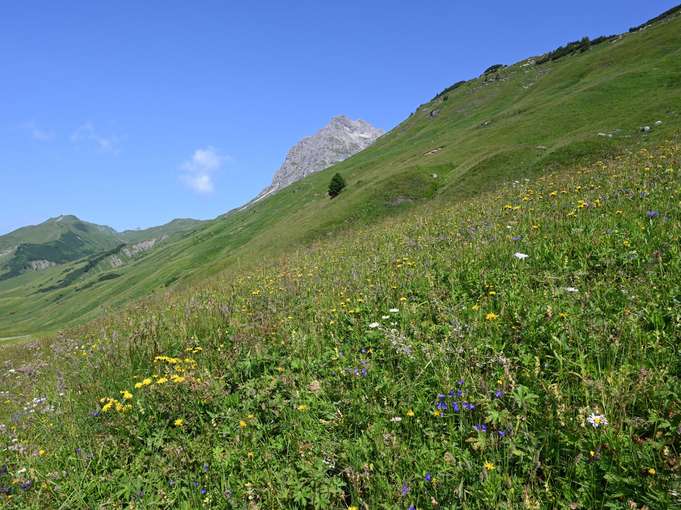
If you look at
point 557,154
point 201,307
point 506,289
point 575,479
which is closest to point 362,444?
point 575,479

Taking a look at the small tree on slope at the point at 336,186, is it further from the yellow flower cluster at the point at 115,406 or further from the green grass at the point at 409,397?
the yellow flower cluster at the point at 115,406

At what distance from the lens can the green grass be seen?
10.5 feet

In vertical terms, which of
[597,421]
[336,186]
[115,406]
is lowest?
[597,421]

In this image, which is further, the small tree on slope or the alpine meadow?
the small tree on slope

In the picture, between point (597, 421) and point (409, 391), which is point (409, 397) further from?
point (597, 421)

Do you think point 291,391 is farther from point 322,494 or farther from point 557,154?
point 557,154

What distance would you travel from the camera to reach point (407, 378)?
4.42m

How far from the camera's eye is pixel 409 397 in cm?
413

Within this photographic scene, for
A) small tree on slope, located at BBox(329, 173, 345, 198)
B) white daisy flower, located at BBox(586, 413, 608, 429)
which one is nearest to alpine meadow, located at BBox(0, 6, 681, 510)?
white daisy flower, located at BBox(586, 413, 608, 429)

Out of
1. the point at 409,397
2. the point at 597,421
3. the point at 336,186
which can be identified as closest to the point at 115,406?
the point at 409,397

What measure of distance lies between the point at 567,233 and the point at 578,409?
4992mm

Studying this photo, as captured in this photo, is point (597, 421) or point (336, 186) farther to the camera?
point (336, 186)

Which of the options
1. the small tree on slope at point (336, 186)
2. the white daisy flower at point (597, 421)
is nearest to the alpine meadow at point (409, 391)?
the white daisy flower at point (597, 421)

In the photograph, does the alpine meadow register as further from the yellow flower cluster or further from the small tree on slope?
the small tree on slope
